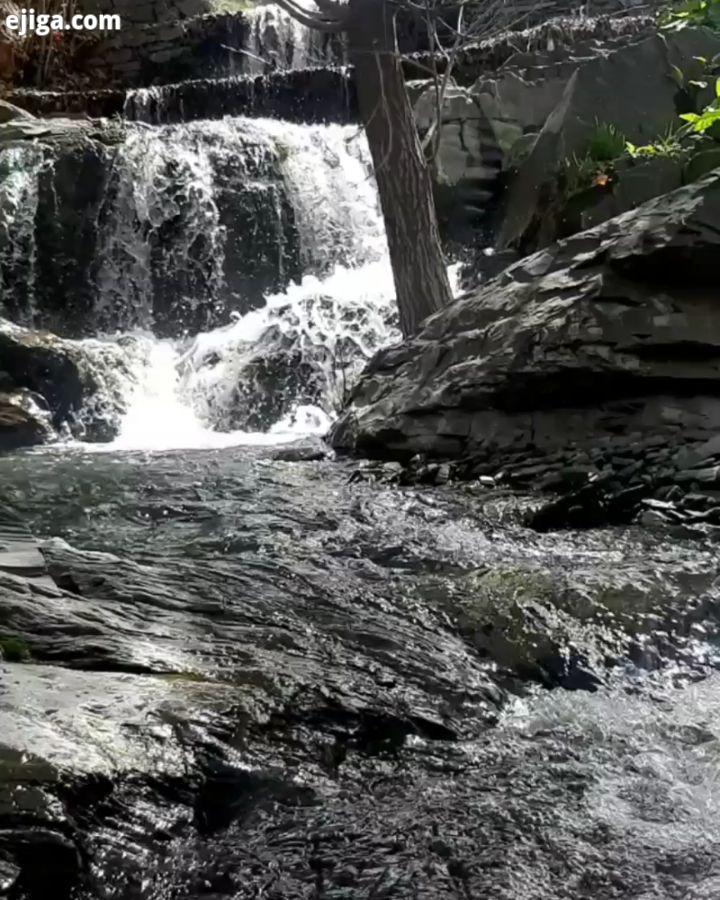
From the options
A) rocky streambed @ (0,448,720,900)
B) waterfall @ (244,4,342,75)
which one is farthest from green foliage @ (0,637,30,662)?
waterfall @ (244,4,342,75)

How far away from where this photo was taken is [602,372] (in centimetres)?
521

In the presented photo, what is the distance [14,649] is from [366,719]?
941 mm

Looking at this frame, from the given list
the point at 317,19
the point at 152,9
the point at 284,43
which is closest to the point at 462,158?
the point at 317,19

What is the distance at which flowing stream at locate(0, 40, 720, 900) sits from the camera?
181 centimetres

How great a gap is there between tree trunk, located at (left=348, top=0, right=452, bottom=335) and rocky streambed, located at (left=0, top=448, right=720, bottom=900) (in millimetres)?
3658

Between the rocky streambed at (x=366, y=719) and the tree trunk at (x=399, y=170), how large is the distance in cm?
366

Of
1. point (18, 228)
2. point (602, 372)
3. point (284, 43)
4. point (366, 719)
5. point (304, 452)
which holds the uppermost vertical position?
point (284, 43)

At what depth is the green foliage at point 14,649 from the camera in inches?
96.2

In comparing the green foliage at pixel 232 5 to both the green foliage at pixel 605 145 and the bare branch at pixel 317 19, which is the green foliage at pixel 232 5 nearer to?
the green foliage at pixel 605 145

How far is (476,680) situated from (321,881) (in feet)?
3.36

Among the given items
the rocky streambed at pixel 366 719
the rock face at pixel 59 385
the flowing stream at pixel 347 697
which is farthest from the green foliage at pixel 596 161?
the rock face at pixel 59 385

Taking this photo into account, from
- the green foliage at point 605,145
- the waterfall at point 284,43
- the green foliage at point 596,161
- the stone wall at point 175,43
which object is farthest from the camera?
the stone wall at point 175,43

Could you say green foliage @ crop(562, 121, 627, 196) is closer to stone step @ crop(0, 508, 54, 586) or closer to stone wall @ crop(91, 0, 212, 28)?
stone step @ crop(0, 508, 54, 586)

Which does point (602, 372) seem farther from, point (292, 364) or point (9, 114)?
point (9, 114)
